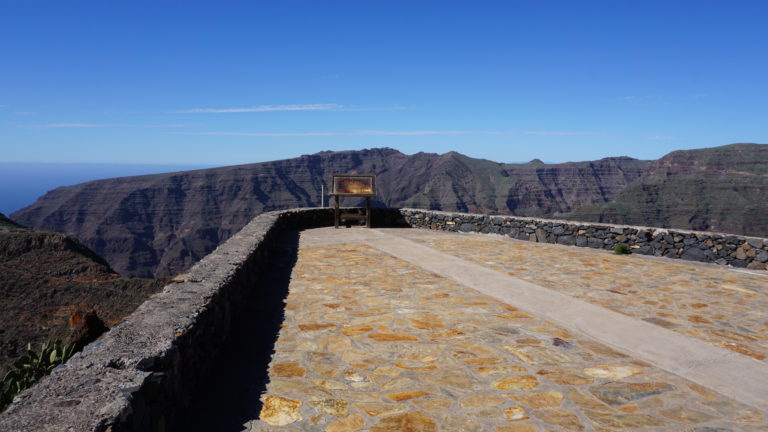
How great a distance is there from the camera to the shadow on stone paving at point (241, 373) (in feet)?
11.1

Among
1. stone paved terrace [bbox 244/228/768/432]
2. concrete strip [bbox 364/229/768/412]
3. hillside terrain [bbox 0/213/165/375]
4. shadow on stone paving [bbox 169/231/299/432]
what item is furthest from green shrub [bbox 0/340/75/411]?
hillside terrain [bbox 0/213/165/375]

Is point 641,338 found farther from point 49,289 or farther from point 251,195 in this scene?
point 251,195

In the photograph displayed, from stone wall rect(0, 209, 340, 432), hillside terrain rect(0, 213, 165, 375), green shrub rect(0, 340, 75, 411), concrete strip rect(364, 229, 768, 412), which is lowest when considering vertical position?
hillside terrain rect(0, 213, 165, 375)

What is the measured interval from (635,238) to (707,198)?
337ft

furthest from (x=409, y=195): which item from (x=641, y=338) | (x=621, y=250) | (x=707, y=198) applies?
(x=641, y=338)

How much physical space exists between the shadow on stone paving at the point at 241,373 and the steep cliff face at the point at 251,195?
12250cm

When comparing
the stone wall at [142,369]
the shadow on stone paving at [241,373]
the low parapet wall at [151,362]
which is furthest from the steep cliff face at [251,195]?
the stone wall at [142,369]

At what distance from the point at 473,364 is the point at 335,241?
9158 mm

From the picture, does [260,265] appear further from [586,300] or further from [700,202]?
[700,202]

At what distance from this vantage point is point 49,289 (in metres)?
19.6

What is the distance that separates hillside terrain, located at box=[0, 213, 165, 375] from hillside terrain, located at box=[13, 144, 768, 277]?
2705 inches

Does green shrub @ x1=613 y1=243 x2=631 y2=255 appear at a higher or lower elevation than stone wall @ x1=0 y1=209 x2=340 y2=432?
lower

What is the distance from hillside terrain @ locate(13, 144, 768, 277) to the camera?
318 ft

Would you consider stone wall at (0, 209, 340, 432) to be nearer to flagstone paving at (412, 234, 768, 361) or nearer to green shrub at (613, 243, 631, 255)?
flagstone paving at (412, 234, 768, 361)
